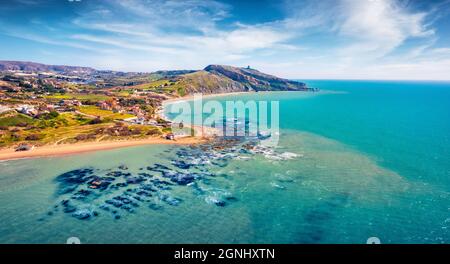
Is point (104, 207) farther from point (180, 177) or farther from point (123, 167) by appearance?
point (123, 167)

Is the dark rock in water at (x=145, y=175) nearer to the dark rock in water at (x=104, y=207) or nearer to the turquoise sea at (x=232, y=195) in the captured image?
the turquoise sea at (x=232, y=195)

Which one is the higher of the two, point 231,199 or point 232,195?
point 232,195

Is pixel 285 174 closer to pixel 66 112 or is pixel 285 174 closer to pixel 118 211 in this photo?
pixel 118 211

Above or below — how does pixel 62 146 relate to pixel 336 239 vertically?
above

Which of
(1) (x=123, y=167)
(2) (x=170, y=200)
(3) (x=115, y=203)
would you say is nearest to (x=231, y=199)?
(2) (x=170, y=200)

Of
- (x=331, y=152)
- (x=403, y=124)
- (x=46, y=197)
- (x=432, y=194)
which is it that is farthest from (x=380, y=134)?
(x=46, y=197)

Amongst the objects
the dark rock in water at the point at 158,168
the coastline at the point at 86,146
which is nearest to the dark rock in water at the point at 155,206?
the dark rock in water at the point at 158,168
